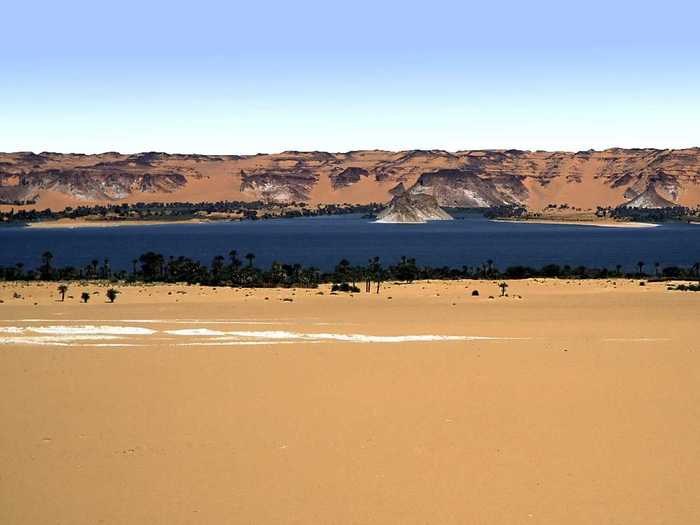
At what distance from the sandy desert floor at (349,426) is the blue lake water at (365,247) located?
71.7 m

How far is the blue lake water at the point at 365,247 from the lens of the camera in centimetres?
10881

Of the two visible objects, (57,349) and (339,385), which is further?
(57,349)

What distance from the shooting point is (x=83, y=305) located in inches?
1609

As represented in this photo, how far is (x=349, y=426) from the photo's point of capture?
576 inches

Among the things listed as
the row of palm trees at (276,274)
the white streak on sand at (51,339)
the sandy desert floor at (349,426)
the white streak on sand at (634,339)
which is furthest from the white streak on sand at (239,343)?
the row of palm trees at (276,274)

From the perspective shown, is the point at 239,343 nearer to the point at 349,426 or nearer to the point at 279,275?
the point at 349,426

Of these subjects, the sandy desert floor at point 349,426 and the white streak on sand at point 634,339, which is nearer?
the sandy desert floor at point 349,426

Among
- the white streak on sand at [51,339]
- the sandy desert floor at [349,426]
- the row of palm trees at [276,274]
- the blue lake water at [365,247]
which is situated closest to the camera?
the sandy desert floor at [349,426]

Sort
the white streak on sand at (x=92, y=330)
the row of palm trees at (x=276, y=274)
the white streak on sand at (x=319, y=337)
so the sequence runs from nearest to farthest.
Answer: the white streak on sand at (x=319, y=337) < the white streak on sand at (x=92, y=330) < the row of palm trees at (x=276, y=274)

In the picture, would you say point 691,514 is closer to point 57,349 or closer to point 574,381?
point 574,381

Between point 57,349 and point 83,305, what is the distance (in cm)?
1903

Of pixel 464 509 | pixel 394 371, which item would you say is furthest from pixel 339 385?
pixel 464 509

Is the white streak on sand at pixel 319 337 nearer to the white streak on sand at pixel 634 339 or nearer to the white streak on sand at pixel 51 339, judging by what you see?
the white streak on sand at pixel 51 339

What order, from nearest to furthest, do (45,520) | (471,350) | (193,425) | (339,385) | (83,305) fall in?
(45,520)
(193,425)
(339,385)
(471,350)
(83,305)
